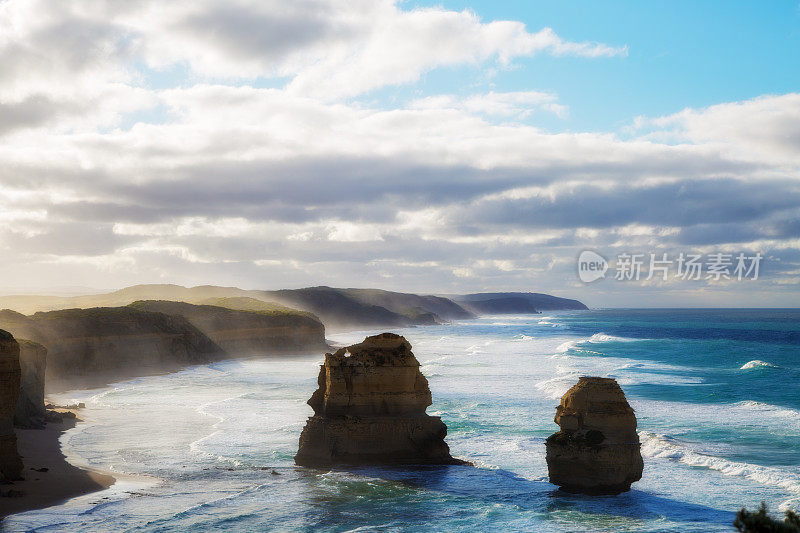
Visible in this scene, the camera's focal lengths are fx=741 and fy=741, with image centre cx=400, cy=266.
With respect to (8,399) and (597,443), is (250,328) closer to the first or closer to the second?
(8,399)

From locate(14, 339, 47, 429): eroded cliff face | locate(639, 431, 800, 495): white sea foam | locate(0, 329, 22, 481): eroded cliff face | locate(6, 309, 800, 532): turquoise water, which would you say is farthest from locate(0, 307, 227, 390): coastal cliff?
locate(639, 431, 800, 495): white sea foam

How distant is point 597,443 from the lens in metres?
20.9

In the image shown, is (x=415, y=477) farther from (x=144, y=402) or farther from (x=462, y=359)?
(x=462, y=359)

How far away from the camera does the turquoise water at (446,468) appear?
19547mm

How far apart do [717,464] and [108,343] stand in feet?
172

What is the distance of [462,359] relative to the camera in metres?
70.0

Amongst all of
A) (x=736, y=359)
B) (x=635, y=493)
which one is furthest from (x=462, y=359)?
(x=635, y=493)

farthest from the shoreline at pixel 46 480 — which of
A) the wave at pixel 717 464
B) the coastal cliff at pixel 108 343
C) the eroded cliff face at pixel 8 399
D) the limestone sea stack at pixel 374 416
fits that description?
the coastal cliff at pixel 108 343

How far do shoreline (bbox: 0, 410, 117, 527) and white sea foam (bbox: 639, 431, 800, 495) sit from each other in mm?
19352

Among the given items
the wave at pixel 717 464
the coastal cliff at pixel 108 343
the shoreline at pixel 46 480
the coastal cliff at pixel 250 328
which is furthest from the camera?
the coastal cliff at pixel 250 328

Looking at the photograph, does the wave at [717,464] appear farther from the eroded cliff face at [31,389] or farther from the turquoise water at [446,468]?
the eroded cliff face at [31,389]

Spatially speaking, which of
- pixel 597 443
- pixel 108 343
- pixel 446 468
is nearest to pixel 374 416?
pixel 446 468

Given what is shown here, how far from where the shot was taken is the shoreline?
21078mm

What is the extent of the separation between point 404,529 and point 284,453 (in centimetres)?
1064
